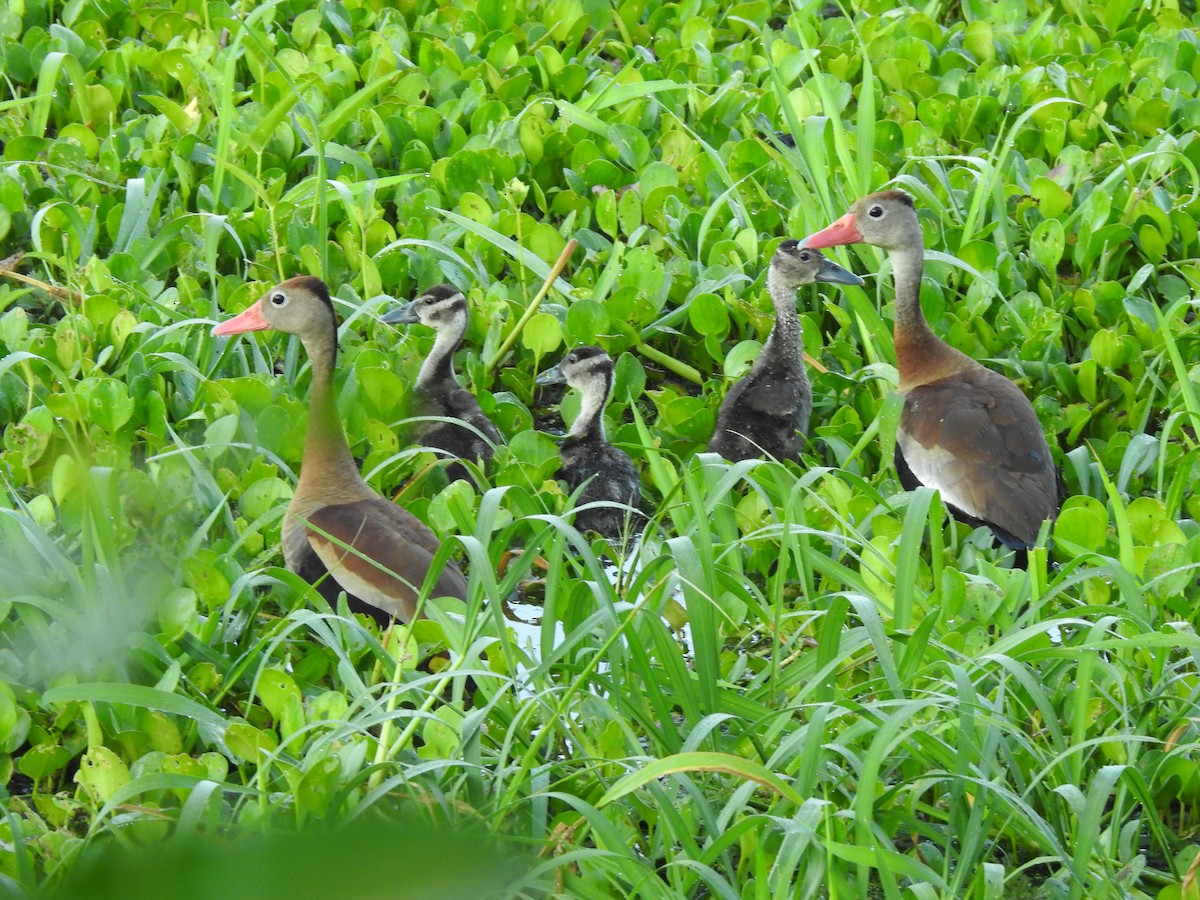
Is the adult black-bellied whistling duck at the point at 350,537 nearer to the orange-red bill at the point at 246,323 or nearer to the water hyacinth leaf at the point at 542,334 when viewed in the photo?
the orange-red bill at the point at 246,323

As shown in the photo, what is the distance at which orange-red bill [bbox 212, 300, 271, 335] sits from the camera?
13.9ft

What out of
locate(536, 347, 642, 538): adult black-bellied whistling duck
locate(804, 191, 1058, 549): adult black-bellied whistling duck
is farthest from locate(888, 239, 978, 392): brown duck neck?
locate(536, 347, 642, 538): adult black-bellied whistling duck

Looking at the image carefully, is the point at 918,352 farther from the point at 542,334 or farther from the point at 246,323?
the point at 246,323

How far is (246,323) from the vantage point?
4250 mm

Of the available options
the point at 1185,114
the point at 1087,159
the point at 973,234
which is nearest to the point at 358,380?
the point at 973,234

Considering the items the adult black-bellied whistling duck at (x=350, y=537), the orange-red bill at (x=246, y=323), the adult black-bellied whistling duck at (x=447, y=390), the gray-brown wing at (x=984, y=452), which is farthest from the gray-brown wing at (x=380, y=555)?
the gray-brown wing at (x=984, y=452)

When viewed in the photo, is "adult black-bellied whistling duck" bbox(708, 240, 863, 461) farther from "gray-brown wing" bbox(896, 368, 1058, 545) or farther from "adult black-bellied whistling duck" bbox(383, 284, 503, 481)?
"adult black-bellied whistling duck" bbox(383, 284, 503, 481)

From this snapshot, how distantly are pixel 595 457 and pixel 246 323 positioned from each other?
1036mm

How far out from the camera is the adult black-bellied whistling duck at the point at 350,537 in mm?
3473

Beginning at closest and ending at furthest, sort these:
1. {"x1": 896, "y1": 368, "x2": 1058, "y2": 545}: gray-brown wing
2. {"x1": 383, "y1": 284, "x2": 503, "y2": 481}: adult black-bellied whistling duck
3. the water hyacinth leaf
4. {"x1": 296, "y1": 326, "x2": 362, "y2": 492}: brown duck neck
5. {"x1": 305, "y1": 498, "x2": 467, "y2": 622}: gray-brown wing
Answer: {"x1": 305, "y1": 498, "x2": 467, "y2": 622}: gray-brown wing, {"x1": 296, "y1": 326, "x2": 362, "y2": 492}: brown duck neck, {"x1": 896, "y1": 368, "x2": 1058, "y2": 545}: gray-brown wing, {"x1": 383, "y1": 284, "x2": 503, "y2": 481}: adult black-bellied whistling duck, the water hyacinth leaf

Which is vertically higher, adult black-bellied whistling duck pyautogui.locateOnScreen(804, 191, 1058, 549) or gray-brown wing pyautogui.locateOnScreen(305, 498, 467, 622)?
gray-brown wing pyautogui.locateOnScreen(305, 498, 467, 622)

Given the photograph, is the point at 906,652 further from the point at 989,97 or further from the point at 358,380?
the point at 989,97

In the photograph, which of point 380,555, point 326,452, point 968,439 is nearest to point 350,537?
point 380,555

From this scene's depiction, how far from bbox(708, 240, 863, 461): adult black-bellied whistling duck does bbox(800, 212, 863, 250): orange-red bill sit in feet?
0.36
